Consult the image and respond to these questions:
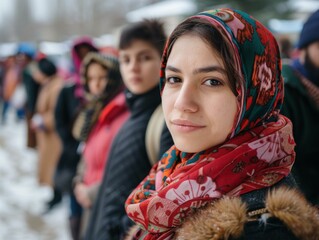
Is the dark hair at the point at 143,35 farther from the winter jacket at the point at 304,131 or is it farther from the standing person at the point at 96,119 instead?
the winter jacket at the point at 304,131

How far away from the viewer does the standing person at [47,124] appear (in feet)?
17.5

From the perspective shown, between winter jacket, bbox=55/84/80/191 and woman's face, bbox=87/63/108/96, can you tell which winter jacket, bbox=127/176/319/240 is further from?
winter jacket, bbox=55/84/80/191

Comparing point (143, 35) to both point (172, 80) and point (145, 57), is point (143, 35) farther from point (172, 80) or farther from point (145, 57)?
point (172, 80)

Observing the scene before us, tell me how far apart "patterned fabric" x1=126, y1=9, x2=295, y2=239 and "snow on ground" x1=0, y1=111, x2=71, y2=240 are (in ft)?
11.6

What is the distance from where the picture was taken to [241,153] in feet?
3.70

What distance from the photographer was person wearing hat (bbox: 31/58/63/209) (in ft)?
17.5

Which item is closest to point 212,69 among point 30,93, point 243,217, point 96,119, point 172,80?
point 172,80

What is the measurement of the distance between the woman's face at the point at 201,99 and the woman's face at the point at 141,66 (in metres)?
1.00

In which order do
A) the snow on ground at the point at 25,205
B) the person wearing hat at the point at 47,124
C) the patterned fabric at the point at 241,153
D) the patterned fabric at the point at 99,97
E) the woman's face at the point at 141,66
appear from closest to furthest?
the patterned fabric at the point at 241,153, the woman's face at the point at 141,66, the patterned fabric at the point at 99,97, the snow on ground at the point at 25,205, the person wearing hat at the point at 47,124

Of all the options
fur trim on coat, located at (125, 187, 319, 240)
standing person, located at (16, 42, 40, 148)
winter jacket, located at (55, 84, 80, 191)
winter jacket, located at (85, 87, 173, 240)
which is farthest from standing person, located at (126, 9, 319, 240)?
standing person, located at (16, 42, 40, 148)

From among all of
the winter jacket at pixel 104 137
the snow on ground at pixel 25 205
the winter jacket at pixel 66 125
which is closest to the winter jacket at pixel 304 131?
the winter jacket at pixel 104 137

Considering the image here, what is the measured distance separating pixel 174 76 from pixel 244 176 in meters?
0.36

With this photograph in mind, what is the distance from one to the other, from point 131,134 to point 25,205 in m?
3.92

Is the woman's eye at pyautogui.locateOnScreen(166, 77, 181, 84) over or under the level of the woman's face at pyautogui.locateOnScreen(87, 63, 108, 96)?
over
